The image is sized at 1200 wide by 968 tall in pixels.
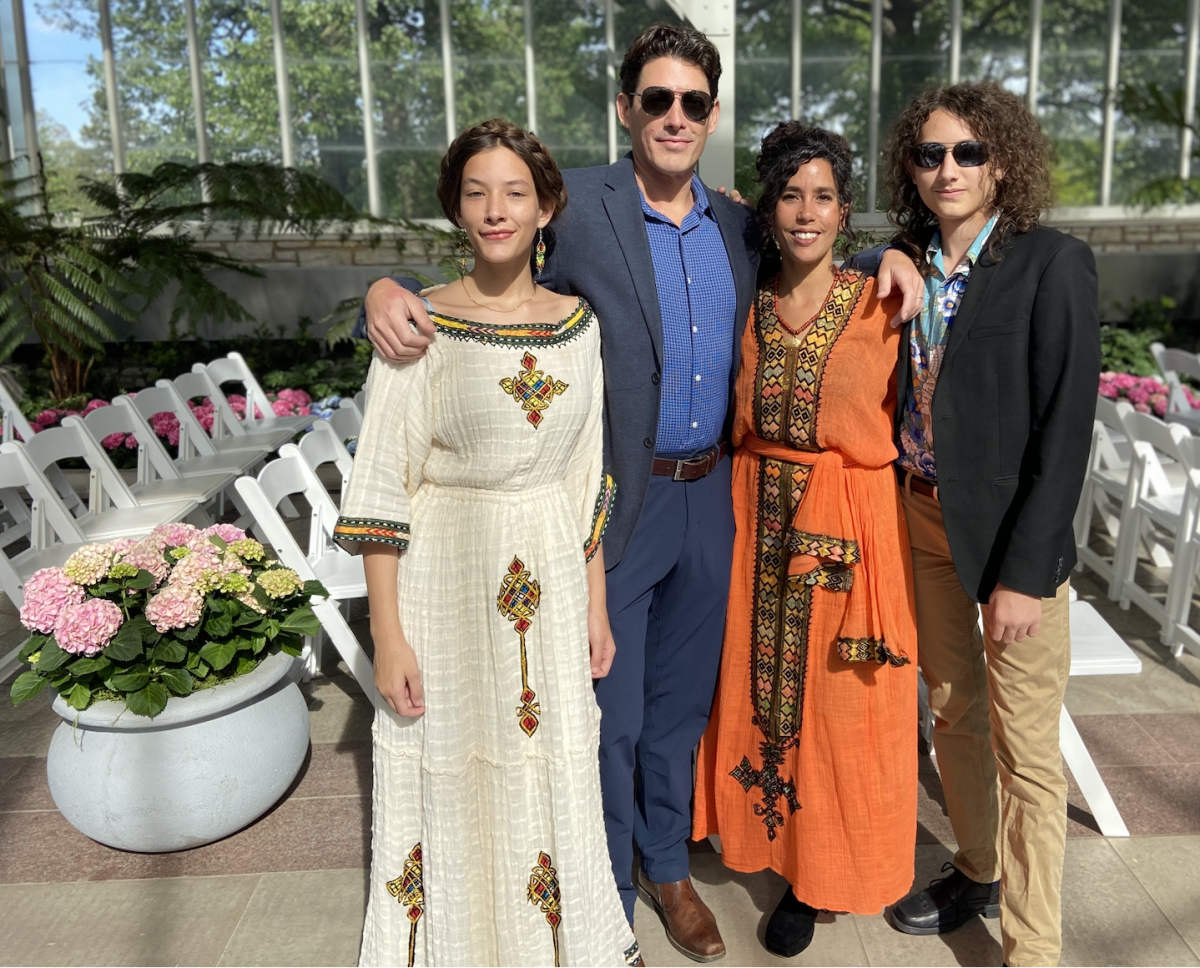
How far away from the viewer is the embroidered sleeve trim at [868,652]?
2219 millimetres

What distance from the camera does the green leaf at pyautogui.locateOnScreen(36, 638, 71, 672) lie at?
8.72 ft

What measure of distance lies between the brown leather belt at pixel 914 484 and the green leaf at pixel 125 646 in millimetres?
2045

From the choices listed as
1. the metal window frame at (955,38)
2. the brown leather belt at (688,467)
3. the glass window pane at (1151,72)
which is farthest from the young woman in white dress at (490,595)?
the glass window pane at (1151,72)

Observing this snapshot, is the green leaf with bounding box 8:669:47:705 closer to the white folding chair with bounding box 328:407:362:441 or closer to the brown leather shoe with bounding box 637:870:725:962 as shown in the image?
the brown leather shoe with bounding box 637:870:725:962

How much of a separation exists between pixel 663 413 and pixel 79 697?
1766 mm

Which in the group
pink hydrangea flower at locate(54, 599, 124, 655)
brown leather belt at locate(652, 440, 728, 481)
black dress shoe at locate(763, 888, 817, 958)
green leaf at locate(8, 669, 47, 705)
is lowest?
black dress shoe at locate(763, 888, 817, 958)

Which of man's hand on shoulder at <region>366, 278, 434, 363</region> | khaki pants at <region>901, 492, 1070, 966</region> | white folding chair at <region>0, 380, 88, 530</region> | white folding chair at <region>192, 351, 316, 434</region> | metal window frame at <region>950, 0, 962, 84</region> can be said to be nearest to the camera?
man's hand on shoulder at <region>366, 278, 434, 363</region>

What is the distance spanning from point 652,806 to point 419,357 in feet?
4.37

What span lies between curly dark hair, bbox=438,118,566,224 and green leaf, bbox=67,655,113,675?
1.64 m

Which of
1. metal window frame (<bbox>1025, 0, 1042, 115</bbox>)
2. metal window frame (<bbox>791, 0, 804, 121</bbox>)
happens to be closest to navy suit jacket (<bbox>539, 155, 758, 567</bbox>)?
metal window frame (<bbox>791, 0, 804, 121</bbox>)

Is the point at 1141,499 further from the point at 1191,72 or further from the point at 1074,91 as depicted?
the point at 1191,72

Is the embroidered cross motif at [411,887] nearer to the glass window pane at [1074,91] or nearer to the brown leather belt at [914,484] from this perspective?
the brown leather belt at [914,484]

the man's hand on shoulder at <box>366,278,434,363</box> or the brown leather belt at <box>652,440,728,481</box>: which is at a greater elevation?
the man's hand on shoulder at <box>366,278,434,363</box>

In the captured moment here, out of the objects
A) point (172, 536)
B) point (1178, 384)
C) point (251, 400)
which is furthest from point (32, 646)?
point (1178, 384)
